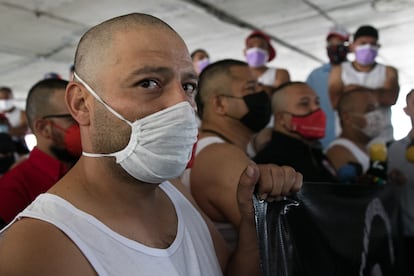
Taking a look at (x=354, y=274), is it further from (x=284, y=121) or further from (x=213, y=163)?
(x=284, y=121)

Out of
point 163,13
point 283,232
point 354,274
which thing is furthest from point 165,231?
point 163,13

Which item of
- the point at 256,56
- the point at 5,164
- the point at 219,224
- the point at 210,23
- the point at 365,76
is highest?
the point at 210,23

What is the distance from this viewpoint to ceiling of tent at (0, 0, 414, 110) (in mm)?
4988

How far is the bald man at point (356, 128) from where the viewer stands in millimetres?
3096

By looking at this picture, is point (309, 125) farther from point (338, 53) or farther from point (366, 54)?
point (338, 53)

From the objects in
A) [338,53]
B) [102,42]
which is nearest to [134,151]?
[102,42]

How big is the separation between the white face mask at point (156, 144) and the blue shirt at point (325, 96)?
309cm

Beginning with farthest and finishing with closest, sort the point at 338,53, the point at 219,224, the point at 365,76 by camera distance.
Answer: the point at 338,53
the point at 365,76
the point at 219,224

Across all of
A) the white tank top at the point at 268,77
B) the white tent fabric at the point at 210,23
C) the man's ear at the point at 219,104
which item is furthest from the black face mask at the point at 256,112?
the white tent fabric at the point at 210,23

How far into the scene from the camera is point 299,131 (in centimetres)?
294

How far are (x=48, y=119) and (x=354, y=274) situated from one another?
1786 mm

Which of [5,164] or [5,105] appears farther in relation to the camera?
[5,105]

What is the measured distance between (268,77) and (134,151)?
345cm

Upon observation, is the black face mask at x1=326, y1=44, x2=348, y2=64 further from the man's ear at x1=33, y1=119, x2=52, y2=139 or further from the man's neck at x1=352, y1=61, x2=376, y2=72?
the man's ear at x1=33, y1=119, x2=52, y2=139
